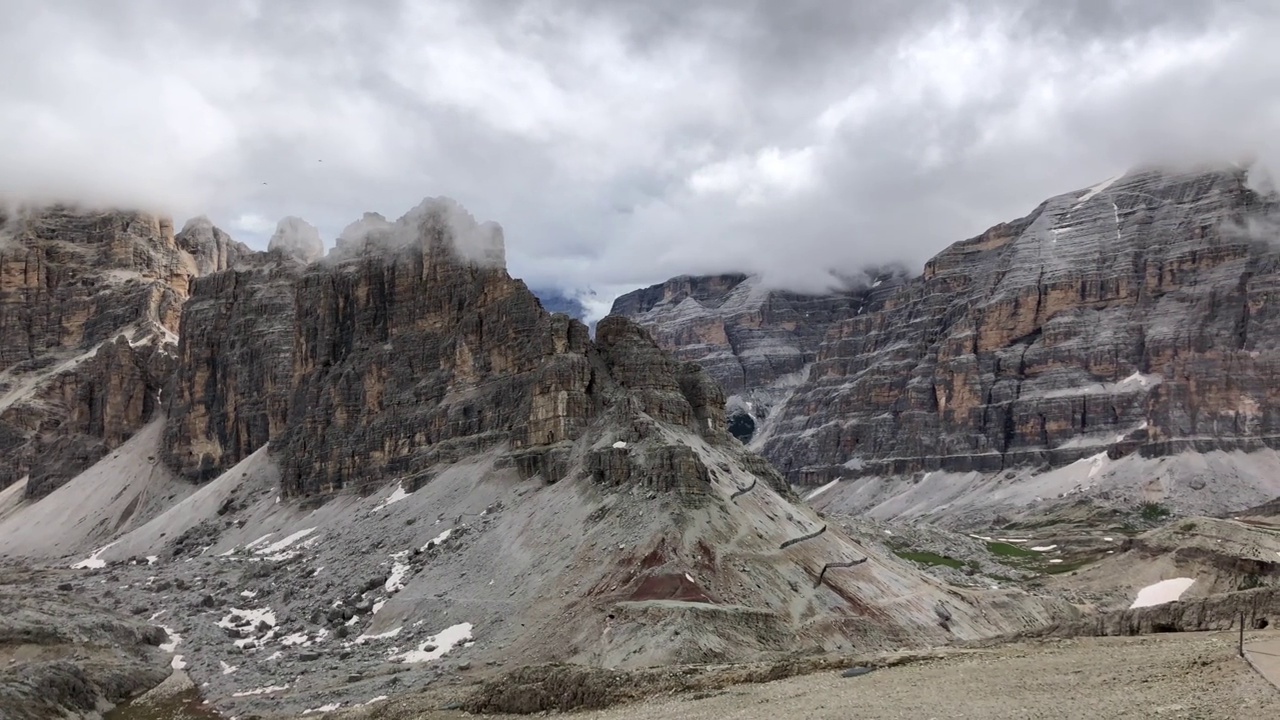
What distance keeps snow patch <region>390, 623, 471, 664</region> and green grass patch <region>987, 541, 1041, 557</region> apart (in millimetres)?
111438

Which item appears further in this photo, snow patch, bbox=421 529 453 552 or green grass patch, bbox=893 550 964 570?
Result: green grass patch, bbox=893 550 964 570

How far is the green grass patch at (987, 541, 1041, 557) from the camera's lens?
173 m

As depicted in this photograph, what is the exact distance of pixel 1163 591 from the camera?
11912cm

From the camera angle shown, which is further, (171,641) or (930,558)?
(930,558)

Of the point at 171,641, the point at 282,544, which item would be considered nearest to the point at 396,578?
the point at 171,641

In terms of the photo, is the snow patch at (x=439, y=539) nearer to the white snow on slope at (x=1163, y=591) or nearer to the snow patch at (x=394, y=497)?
the snow patch at (x=394, y=497)

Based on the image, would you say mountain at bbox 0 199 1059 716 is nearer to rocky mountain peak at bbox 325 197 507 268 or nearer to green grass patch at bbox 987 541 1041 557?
rocky mountain peak at bbox 325 197 507 268

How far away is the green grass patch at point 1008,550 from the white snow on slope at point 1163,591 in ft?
161

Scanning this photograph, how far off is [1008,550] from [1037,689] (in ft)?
500

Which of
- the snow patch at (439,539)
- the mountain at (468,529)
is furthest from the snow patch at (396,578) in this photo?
the snow patch at (439,539)

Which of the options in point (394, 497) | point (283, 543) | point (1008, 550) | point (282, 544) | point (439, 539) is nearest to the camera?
point (439, 539)

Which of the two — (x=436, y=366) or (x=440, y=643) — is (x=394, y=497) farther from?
(x=440, y=643)

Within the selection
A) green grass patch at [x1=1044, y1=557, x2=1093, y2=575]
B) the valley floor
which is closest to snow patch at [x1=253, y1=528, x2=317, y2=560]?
the valley floor

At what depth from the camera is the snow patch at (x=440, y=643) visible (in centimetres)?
8012
